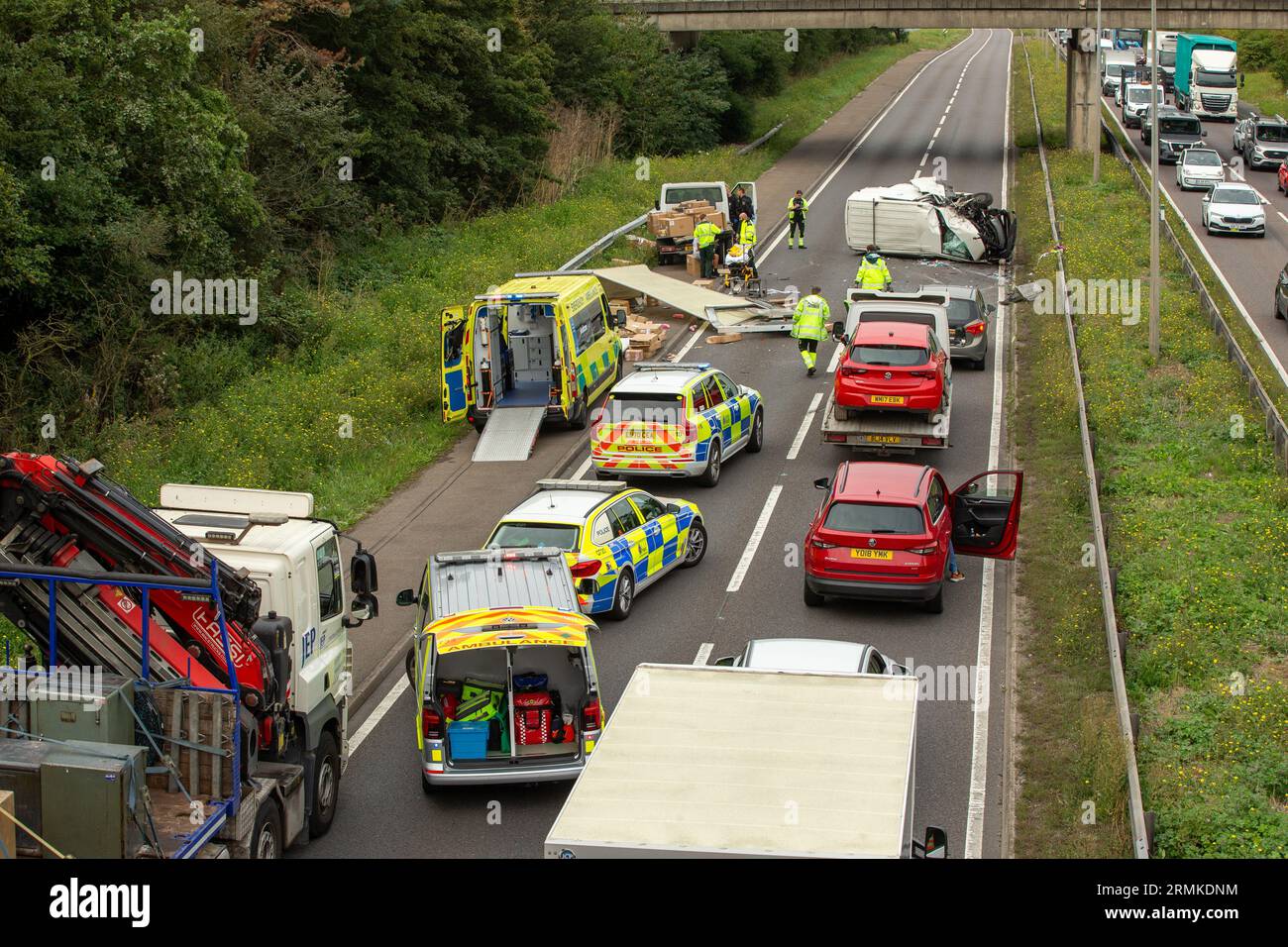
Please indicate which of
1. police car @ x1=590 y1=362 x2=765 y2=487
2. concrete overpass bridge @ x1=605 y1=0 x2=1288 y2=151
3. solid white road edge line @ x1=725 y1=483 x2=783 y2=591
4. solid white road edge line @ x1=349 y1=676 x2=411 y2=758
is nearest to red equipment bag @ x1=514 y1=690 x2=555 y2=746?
solid white road edge line @ x1=349 y1=676 x2=411 y2=758

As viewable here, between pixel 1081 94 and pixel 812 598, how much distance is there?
139 feet

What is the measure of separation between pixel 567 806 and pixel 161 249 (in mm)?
19668

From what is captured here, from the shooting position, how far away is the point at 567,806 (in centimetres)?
954

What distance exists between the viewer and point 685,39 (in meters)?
64.6

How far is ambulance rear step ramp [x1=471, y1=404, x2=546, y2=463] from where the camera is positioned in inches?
979

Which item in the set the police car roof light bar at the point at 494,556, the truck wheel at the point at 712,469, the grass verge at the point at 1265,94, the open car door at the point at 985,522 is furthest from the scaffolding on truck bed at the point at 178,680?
the grass verge at the point at 1265,94

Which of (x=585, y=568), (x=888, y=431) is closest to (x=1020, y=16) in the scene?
(x=888, y=431)

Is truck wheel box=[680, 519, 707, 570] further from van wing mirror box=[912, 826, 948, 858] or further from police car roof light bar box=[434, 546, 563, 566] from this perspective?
van wing mirror box=[912, 826, 948, 858]

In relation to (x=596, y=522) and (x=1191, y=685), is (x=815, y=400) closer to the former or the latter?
(x=596, y=522)

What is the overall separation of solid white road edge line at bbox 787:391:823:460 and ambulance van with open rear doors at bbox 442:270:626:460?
12.2 feet

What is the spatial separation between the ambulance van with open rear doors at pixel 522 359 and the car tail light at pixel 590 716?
11.6m

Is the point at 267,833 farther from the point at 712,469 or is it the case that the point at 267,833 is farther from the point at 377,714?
the point at 712,469

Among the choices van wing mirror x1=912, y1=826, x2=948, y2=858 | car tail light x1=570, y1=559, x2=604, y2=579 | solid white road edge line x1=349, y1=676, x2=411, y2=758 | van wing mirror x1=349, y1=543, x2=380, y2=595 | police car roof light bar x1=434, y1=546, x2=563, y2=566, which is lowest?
solid white road edge line x1=349, y1=676, x2=411, y2=758
